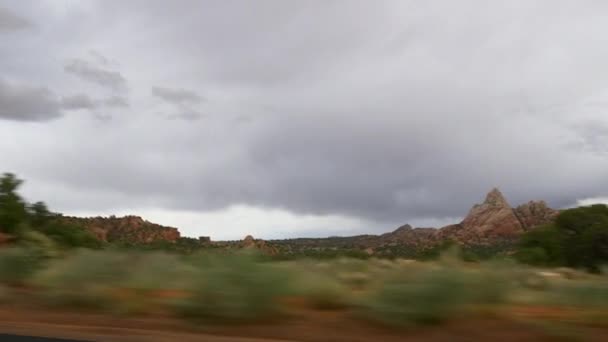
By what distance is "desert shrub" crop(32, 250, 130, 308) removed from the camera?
1346 cm

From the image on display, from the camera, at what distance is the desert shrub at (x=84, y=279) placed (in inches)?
530

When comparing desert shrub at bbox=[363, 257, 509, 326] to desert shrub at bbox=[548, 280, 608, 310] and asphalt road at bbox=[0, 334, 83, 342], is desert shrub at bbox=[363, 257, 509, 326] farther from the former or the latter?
asphalt road at bbox=[0, 334, 83, 342]

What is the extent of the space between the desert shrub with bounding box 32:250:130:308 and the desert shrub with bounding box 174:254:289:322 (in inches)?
76.7

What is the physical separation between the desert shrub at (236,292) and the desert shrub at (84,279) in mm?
1949

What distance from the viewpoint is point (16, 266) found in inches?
648

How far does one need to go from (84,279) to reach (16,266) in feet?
11.2

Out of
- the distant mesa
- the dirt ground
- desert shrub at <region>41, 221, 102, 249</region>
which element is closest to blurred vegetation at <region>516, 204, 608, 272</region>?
desert shrub at <region>41, 221, 102, 249</region>

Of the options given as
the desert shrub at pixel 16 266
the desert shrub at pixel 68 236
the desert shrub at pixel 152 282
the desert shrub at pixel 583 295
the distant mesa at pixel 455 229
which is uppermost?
the distant mesa at pixel 455 229

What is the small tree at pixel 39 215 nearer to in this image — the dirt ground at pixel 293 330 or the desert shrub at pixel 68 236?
the desert shrub at pixel 68 236

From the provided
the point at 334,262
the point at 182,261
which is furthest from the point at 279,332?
the point at 334,262

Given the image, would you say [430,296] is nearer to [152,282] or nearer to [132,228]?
[152,282]

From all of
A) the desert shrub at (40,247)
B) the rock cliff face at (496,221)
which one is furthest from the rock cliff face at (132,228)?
the desert shrub at (40,247)

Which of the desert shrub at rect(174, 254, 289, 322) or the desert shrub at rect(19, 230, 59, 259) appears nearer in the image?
the desert shrub at rect(174, 254, 289, 322)

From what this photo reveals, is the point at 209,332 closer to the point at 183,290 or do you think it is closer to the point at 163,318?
the point at 163,318
